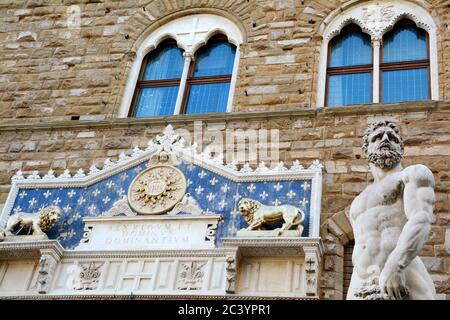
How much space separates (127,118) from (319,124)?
2.52 meters

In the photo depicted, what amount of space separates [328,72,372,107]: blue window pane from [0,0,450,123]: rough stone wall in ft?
0.91

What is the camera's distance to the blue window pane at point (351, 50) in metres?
9.51

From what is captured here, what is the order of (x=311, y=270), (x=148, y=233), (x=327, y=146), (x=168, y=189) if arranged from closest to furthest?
(x=311, y=270) < (x=148, y=233) < (x=168, y=189) < (x=327, y=146)

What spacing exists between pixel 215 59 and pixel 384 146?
16.1ft

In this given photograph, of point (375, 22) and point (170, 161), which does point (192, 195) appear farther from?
point (375, 22)

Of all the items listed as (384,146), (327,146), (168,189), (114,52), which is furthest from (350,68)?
(384,146)

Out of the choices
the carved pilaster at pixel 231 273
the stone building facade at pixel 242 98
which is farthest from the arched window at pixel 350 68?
the carved pilaster at pixel 231 273

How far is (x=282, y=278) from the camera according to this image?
736cm

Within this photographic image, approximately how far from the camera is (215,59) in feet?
33.3

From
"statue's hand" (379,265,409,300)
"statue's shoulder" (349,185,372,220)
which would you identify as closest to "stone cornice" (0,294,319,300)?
"statue's shoulder" (349,185,372,220)

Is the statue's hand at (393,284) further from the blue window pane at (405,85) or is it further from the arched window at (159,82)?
the arched window at (159,82)

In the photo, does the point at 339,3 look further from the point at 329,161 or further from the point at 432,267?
the point at 432,267

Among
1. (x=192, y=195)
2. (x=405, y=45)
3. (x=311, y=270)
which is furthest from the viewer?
(x=405, y=45)

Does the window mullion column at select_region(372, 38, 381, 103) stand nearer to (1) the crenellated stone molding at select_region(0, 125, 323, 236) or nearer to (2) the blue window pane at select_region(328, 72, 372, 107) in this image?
(2) the blue window pane at select_region(328, 72, 372, 107)
